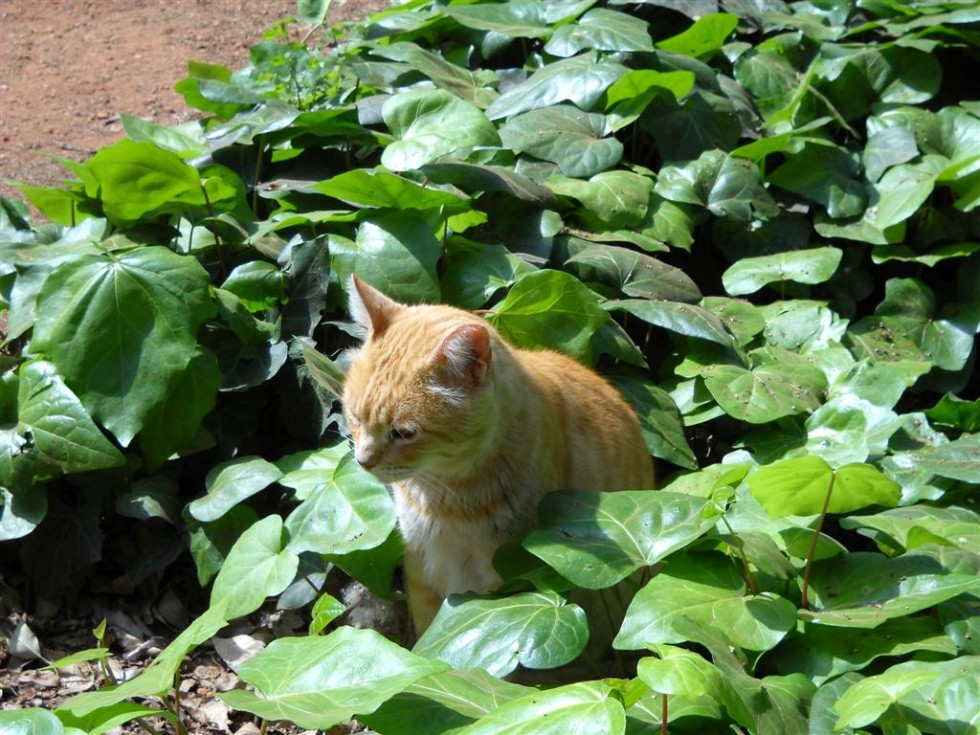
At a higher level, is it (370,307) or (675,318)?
(370,307)

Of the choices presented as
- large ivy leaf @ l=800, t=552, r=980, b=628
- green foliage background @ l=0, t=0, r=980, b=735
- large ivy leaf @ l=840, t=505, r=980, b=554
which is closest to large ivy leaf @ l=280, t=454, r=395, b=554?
green foliage background @ l=0, t=0, r=980, b=735

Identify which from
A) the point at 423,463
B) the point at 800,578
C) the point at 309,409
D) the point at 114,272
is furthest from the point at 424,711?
the point at 114,272

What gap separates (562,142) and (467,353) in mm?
2104

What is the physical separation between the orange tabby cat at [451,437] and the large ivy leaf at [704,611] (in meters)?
0.51

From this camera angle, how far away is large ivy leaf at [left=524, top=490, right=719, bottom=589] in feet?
8.78

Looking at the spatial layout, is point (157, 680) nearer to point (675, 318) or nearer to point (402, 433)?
point (402, 433)

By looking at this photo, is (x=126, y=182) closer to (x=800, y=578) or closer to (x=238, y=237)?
(x=238, y=237)

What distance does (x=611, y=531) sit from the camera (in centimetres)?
283

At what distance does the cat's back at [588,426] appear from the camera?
3.31 metres

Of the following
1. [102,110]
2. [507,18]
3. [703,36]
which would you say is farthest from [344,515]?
[102,110]

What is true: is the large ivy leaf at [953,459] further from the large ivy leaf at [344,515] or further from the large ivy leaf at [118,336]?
the large ivy leaf at [118,336]

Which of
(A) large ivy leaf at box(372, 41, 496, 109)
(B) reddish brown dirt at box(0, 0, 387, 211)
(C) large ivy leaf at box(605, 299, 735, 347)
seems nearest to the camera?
(C) large ivy leaf at box(605, 299, 735, 347)

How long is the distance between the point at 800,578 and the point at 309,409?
1.74m

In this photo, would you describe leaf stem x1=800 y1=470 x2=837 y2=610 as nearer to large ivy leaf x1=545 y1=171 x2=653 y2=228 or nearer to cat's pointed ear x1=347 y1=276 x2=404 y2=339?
cat's pointed ear x1=347 y1=276 x2=404 y2=339
